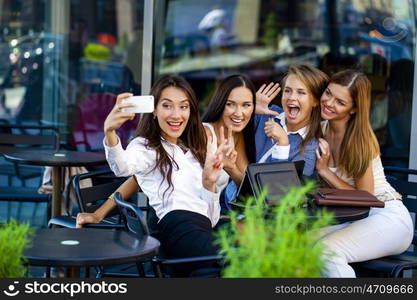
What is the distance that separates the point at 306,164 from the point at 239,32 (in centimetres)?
967

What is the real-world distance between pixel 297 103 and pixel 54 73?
324 centimetres

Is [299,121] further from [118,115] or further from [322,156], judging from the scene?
[118,115]

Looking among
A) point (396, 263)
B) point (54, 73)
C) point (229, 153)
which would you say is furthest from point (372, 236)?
point (54, 73)

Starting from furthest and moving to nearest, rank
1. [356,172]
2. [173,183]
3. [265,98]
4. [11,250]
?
[265,98] < [356,172] < [173,183] < [11,250]

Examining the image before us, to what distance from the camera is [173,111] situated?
13.2ft

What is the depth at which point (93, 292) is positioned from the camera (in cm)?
244

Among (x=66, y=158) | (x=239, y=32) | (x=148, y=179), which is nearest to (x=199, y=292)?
(x=148, y=179)

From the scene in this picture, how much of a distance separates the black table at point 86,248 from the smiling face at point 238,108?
122cm

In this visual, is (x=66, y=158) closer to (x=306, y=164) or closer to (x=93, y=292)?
(x=306, y=164)

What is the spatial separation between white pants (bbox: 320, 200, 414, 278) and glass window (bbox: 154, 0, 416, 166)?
6.98 ft

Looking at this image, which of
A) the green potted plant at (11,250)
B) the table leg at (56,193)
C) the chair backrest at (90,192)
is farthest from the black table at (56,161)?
the green potted plant at (11,250)

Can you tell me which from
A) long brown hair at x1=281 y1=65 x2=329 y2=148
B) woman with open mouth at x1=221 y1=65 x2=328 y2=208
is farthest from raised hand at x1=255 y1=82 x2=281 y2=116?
long brown hair at x1=281 y1=65 x2=329 y2=148

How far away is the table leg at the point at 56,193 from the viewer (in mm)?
5105

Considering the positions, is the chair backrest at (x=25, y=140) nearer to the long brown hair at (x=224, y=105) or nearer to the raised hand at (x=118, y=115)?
the long brown hair at (x=224, y=105)
